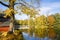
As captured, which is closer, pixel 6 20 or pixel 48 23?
pixel 6 20

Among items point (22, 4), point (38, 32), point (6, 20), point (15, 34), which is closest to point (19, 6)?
point (22, 4)

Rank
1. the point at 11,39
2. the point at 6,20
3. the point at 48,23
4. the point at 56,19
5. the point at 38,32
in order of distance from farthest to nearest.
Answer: the point at 56,19 < the point at 48,23 < the point at 38,32 < the point at 6,20 < the point at 11,39

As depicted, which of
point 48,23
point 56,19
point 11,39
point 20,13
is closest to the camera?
point 20,13

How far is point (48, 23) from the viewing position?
41.3 m

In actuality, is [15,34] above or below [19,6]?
below

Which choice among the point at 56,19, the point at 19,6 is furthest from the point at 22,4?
the point at 56,19

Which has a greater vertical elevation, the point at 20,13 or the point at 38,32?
the point at 20,13

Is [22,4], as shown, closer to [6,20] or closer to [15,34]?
[15,34]

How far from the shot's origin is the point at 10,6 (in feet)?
47.4

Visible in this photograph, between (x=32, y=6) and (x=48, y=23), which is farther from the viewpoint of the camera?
(x=48, y=23)

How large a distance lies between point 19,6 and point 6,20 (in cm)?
755

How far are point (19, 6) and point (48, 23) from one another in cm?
2739

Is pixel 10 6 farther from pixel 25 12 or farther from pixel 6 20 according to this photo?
pixel 6 20

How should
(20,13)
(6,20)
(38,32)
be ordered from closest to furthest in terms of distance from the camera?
(20,13)
(6,20)
(38,32)
